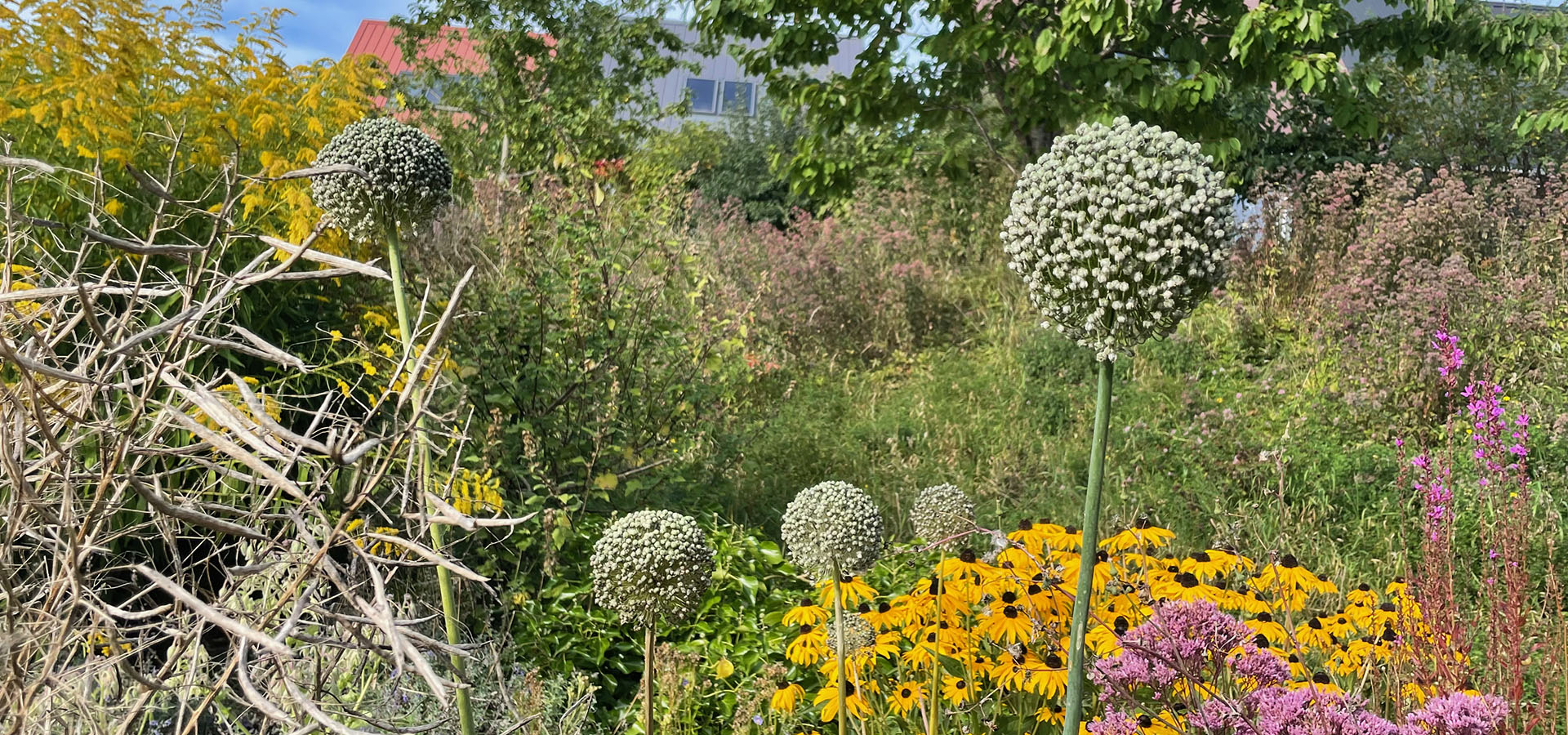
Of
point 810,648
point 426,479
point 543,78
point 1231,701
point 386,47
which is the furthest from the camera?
point 386,47

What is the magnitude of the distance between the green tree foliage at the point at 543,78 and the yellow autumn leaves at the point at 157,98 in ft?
23.5

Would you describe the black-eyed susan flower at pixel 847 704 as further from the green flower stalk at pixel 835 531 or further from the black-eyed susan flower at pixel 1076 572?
the black-eyed susan flower at pixel 1076 572

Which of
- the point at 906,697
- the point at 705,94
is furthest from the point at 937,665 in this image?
the point at 705,94

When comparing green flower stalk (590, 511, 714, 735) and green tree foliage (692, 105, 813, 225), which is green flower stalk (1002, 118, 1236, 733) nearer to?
green flower stalk (590, 511, 714, 735)

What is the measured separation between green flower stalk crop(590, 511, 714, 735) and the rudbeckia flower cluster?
391 millimetres

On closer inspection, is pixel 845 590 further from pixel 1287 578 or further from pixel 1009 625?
pixel 1287 578

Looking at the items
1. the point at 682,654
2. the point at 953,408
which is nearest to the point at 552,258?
the point at 682,654

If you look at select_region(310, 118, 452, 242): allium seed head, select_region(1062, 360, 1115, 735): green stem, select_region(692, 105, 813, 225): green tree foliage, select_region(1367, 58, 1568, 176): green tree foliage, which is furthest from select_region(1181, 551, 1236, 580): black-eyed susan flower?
select_region(692, 105, 813, 225): green tree foliage

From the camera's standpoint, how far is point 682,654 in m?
3.04

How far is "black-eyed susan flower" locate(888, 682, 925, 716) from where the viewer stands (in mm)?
2256

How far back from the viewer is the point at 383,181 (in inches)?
96.0

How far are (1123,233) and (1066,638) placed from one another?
1.11 meters

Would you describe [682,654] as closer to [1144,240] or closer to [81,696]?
[1144,240]

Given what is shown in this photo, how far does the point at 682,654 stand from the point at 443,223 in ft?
9.91
